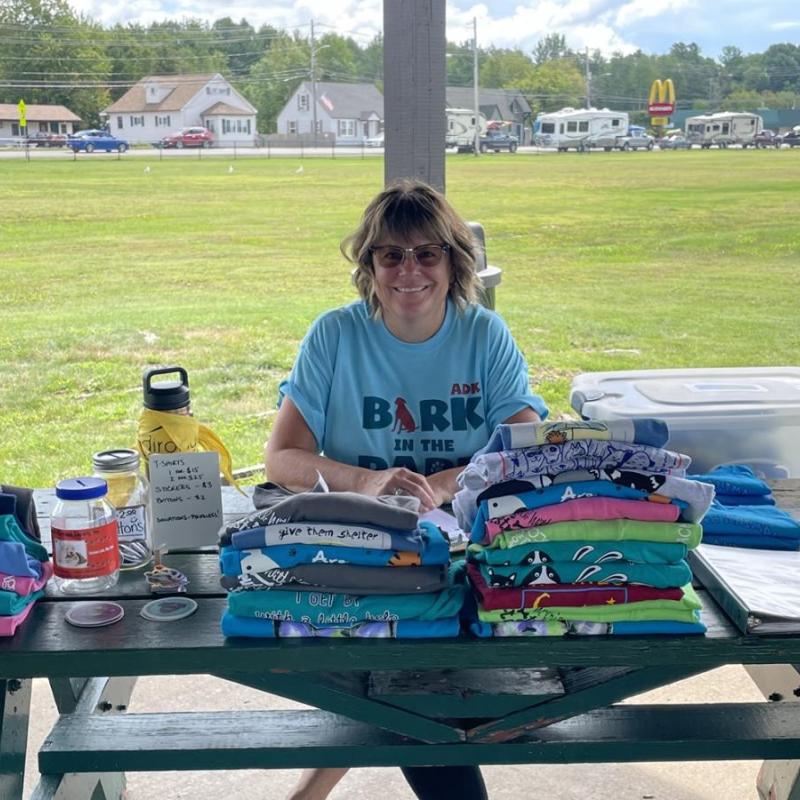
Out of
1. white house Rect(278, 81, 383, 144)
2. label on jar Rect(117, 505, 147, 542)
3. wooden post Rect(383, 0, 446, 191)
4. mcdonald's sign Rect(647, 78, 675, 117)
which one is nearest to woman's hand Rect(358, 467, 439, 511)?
label on jar Rect(117, 505, 147, 542)

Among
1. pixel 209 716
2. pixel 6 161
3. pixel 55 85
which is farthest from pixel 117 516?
pixel 6 161

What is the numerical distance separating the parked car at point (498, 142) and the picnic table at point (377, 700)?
390 centimetres

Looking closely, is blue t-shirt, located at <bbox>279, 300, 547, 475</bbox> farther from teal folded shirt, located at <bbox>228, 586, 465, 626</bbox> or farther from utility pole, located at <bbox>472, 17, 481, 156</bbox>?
utility pole, located at <bbox>472, 17, 481, 156</bbox>

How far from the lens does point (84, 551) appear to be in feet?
4.50

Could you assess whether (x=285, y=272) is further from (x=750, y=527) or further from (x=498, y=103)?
(x=750, y=527)

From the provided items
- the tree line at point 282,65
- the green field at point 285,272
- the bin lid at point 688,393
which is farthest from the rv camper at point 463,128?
the bin lid at point 688,393

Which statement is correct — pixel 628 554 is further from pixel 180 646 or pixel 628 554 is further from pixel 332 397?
pixel 332 397

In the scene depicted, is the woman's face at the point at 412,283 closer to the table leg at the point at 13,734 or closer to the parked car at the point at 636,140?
the table leg at the point at 13,734

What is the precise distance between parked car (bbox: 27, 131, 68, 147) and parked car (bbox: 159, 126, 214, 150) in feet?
1.39

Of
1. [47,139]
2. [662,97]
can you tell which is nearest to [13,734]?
[47,139]

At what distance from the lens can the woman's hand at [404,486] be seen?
175cm

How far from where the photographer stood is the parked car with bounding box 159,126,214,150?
461cm

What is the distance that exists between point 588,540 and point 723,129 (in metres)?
3.63

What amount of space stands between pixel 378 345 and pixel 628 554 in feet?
2.91
